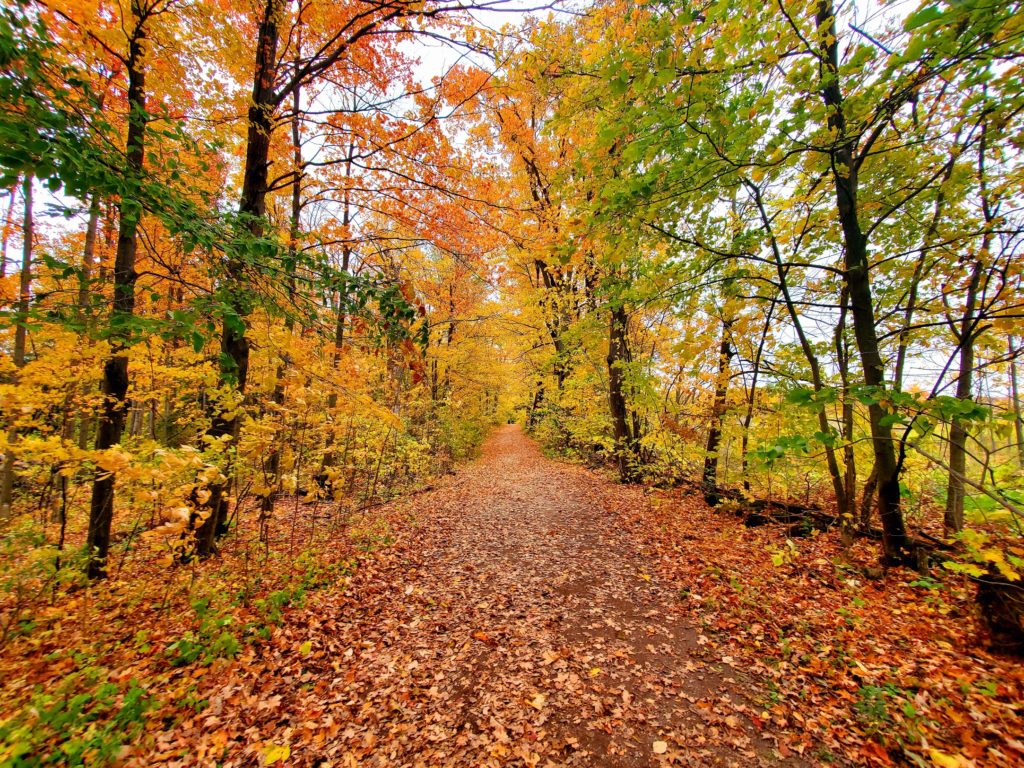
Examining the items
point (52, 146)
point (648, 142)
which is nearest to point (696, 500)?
point (648, 142)

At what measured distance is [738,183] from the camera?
4598 millimetres

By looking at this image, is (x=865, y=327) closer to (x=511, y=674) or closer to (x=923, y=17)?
(x=923, y=17)

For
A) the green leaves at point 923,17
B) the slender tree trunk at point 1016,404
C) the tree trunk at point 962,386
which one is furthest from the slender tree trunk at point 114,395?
the tree trunk at point 962,386

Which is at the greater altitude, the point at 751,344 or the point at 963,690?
the point at 751,344

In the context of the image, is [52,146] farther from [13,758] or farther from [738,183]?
[738,183]

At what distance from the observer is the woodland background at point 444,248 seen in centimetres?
278

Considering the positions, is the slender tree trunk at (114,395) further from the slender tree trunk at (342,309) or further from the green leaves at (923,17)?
the green leaves at (923,17)

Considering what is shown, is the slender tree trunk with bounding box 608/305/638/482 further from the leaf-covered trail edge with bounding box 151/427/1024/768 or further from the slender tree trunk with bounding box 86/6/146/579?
the slender tree trunk with bounding box 86/6/146/579

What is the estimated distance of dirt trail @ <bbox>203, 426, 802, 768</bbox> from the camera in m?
2.79

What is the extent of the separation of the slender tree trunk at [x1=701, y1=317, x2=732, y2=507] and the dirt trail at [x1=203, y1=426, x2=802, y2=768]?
3.10 meters

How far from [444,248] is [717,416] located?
635 centimetres

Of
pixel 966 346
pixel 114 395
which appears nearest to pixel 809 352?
pixel 966 346

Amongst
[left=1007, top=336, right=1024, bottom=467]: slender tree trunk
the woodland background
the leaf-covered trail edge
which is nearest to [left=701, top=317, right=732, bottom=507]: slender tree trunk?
the woodland background

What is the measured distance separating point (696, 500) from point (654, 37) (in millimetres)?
8426
